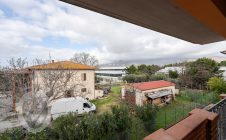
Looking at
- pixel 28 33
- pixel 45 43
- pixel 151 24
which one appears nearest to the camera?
pixel 151 24

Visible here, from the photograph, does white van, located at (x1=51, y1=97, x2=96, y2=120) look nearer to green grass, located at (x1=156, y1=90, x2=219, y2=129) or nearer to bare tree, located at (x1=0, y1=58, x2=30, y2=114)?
bare tree, located at (x1=0, y1=58, x2=30, y2=114)

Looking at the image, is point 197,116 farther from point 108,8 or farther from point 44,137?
point 44,137

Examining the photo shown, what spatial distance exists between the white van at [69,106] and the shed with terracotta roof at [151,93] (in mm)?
4112

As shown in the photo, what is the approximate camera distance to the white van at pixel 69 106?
16.8 meters

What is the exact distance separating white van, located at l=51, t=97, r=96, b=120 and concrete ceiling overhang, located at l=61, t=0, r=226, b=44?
51.0 ft

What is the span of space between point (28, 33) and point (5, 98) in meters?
10.3

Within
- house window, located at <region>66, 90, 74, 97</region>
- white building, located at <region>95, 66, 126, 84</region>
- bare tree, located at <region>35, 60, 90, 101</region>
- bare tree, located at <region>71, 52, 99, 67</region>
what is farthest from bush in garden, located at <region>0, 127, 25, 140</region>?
white building, located at <region>95, 66, 126, 84</region>

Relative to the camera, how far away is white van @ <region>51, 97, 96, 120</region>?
16797 millimetres

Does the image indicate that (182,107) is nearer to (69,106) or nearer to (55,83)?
(69,106)

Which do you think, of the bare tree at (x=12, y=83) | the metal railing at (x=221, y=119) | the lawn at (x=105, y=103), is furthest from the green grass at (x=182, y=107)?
the bare tree at (x=12, y=83)

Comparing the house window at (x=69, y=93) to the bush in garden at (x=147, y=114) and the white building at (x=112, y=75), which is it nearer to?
the bush in garden at (x=147, y=114)

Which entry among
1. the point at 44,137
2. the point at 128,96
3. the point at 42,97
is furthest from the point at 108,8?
the point at 128,96

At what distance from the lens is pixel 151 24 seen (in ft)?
5.86

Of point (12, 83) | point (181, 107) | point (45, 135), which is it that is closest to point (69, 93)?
point (12, 83)
